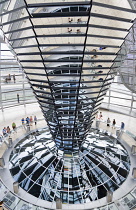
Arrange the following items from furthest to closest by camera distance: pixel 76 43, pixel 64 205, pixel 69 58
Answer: pixel 64 205 < pixel 69 58 < pixel 76 43

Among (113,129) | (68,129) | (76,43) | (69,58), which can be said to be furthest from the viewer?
(113,129)

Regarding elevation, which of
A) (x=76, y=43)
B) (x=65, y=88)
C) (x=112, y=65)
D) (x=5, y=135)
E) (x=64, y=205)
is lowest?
(x=64, y=205)

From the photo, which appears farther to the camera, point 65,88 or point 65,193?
point 65,193

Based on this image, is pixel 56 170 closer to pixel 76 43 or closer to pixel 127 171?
pixel 127 171

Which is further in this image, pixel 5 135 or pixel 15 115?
pixel 15 115

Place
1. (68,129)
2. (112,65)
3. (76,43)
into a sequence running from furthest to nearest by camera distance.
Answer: (68,129) → (112,65) → (76,43)

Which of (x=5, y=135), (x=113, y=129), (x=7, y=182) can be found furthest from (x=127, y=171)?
(x=5, y=135)

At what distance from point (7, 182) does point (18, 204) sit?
6.21 ft

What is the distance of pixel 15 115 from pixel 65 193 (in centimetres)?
1199

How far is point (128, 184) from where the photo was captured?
29.6ft

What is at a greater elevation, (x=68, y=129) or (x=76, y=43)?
(x=76, y=43)

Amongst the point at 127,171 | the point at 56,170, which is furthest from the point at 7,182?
the point at 127,171

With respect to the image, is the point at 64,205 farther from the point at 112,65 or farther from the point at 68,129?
the point at 112,65

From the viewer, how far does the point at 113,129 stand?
15.0 m
